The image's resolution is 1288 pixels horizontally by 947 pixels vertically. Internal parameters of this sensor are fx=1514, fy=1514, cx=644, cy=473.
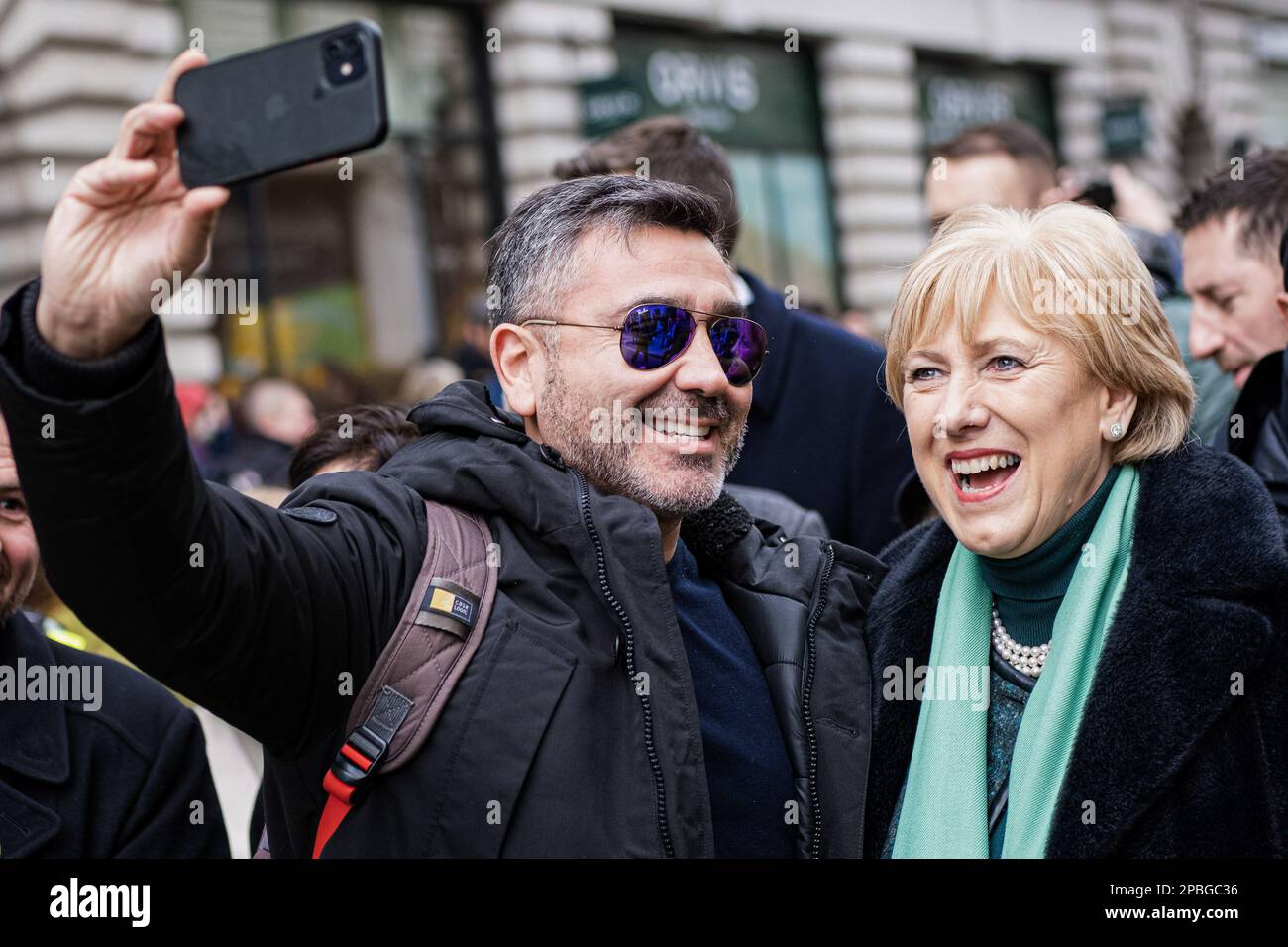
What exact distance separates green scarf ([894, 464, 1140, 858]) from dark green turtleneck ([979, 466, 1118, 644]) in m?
0.03

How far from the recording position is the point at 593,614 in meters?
2.40

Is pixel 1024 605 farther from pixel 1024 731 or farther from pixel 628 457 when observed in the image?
pixel 628 457

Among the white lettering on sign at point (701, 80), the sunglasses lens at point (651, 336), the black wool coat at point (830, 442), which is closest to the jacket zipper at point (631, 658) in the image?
the sunglasses lens at point (651, 336)

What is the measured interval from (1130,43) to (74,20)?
513 inches

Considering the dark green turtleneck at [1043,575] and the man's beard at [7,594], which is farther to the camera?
the man's beard at [7,594]

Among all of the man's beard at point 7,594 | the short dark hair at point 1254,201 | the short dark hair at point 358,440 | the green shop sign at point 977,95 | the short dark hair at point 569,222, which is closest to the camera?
the short dark hair at point 569,222

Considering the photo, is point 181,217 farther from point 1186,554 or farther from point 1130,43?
point 1130,43

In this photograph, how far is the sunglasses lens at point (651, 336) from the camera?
106 inches

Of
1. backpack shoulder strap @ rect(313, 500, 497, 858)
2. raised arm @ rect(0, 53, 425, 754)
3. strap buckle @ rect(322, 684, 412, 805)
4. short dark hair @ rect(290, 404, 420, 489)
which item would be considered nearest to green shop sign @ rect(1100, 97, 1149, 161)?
short dark hair @ rect(290, 404, 420, 489)

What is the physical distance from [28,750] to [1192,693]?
2002 millimetres

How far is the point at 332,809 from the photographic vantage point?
221 centimetres

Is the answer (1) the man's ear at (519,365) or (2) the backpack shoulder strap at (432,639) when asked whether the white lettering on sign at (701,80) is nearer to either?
(1) the man's ear at (519,365)

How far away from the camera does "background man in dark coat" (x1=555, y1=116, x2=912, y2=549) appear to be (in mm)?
4148

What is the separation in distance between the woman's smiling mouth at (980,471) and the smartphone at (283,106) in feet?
4.19
